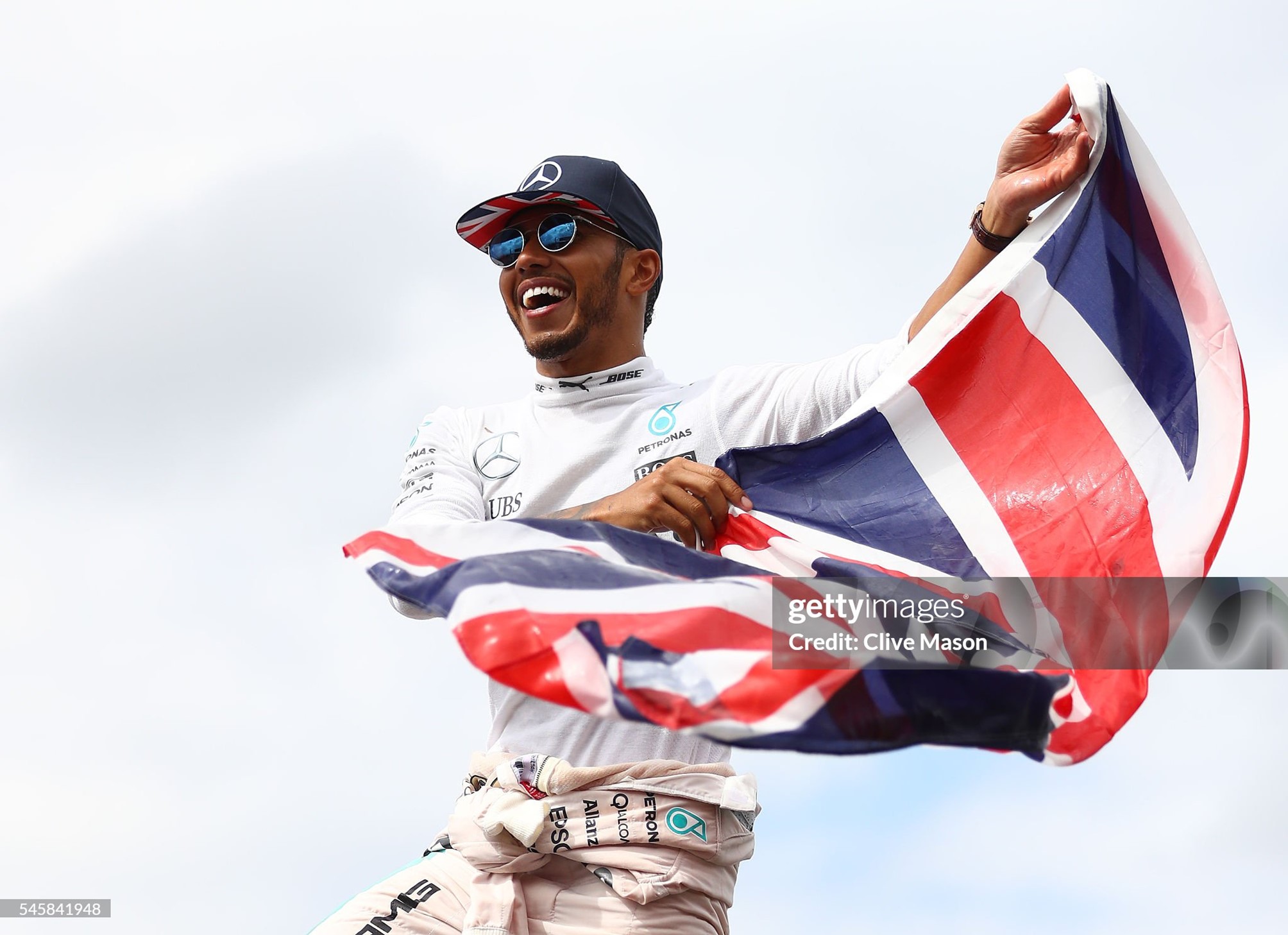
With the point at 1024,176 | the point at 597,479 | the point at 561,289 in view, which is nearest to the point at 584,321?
the point at 561,289

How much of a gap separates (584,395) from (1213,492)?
7.74 feet

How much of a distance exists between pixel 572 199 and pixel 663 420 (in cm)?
102

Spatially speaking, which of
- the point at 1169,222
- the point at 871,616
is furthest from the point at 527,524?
the point at 1169,222

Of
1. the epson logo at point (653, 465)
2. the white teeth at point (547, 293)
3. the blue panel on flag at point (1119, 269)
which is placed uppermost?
the white teeth at point (547, 293)

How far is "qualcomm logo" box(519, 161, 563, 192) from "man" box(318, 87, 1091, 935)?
0.03 feet

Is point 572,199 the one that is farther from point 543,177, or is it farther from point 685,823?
point 685,823

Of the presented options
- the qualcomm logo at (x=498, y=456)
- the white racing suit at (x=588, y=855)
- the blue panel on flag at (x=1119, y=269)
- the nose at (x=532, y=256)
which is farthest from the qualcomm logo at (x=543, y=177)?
the white racing suit at (x=588, y=855)

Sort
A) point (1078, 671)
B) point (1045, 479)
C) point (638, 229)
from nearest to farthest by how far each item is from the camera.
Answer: point (1078, 671) < point (1045, 479) < point (638, 229)

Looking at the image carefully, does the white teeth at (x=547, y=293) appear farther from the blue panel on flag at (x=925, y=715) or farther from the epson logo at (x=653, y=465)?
the blue panel on flag at (x=925, y=715)

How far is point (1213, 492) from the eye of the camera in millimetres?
4738

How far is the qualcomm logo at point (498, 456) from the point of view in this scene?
5.53 metres

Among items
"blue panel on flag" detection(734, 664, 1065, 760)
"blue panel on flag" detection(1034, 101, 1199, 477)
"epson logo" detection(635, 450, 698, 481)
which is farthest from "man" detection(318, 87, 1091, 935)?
"blue panel on flag" detection(734, 664, 1065, 760)

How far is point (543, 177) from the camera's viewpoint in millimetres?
5922

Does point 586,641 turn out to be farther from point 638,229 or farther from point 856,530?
point 638,229
